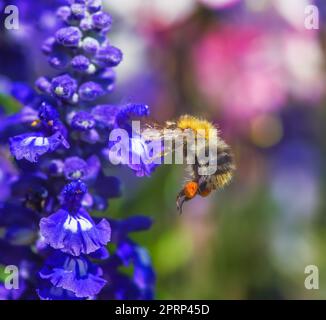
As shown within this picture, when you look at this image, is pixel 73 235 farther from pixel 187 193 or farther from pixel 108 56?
pixel 108 56

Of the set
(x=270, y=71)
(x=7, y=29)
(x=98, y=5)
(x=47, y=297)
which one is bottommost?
(x=47, y=297)

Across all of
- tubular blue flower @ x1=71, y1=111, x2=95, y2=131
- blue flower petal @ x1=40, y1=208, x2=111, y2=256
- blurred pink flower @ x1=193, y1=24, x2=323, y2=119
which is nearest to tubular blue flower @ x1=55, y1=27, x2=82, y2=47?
tubular blue flower @ x1=71, y1=111, x2=95, y2=131

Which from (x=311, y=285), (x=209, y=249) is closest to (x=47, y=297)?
(x=209, y=249)

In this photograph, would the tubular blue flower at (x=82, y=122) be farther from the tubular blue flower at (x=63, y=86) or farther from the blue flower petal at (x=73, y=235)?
the blue flower petal at (x=73, y=235)

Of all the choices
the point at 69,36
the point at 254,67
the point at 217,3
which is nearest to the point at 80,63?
the point at 69,36

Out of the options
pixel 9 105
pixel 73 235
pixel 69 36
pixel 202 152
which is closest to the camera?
pixel 73 235

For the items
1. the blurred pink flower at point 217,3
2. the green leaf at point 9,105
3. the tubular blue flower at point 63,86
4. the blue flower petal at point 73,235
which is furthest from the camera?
the blurred pink flower at point 217,3

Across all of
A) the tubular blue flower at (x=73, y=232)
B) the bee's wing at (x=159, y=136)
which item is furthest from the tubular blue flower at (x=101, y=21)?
the tubular blue flower at (x=73, y=232)

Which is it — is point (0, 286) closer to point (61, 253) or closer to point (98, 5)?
point (61, 253)
